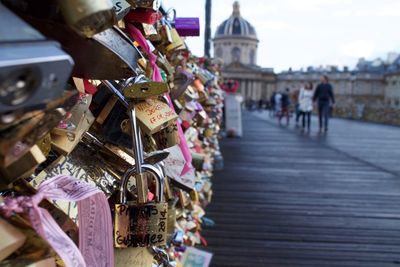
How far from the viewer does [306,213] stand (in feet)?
14.4

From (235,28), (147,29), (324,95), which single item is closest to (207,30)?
(324,95)

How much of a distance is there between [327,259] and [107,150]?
2.25m

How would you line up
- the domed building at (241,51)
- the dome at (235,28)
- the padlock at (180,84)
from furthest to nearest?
the dome at (235,28)
the domed building at (241,51)
the padlock at (180,84)

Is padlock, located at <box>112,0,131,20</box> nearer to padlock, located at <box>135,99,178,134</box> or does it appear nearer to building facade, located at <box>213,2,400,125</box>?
padlock, located at <box>135,99,178,134</box>

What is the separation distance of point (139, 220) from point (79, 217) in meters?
0.25

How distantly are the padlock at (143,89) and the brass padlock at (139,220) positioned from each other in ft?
0.52

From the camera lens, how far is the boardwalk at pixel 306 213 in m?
3.28

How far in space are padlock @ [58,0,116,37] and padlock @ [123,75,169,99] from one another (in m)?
0.48

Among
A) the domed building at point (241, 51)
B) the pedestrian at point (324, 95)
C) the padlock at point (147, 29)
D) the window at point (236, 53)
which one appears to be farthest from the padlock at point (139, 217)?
the window at point (236, 53)

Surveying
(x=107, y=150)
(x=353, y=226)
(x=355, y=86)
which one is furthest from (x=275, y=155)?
(x=355, y=86)

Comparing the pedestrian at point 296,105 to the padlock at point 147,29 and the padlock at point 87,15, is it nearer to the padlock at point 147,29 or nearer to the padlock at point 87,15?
the padlock at point 147,29

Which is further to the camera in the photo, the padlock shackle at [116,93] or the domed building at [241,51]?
the domed building at [241,51]

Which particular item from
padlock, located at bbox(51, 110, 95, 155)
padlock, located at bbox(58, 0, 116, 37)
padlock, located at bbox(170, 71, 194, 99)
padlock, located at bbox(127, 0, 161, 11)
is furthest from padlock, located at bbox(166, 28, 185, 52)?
padlock, located at bbox(58, 0, 116, 37)

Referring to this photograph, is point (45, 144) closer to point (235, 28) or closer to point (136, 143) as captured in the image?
point (136, 143)
